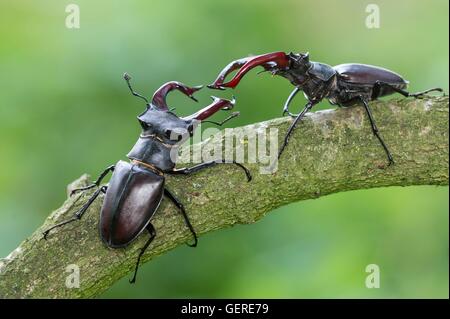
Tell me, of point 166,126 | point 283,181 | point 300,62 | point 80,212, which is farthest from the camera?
point 300,62

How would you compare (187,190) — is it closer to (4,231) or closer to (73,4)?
(4,231)

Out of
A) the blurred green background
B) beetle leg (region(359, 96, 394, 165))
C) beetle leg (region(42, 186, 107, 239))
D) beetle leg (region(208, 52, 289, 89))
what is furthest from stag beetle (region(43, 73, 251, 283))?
the blurred green background

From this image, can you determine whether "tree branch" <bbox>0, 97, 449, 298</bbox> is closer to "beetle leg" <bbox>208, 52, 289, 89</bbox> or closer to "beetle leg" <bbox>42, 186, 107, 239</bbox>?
"beetle leg" <bbox>42, 186, 107, 239</bbox>

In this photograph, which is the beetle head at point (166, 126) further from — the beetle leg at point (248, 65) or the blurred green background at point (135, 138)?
the blurred green background at point (135, 138)

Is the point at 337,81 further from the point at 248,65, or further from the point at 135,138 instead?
the point at 135,138

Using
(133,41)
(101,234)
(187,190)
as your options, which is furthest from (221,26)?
(101,234)

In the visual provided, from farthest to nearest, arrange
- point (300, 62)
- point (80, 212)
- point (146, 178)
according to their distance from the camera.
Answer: point (300, 62), point (146, 178), point (80, 212)

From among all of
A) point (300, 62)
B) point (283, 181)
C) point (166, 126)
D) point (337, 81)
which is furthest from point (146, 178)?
point (337, 81)
